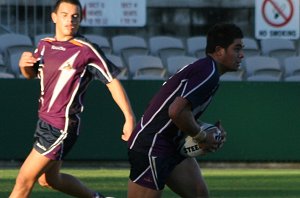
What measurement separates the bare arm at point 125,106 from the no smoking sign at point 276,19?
12.9 metres

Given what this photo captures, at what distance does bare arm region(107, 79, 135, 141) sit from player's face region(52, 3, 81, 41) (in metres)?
0.54

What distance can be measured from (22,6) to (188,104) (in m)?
14.1

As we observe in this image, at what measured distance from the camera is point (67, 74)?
9328 mm

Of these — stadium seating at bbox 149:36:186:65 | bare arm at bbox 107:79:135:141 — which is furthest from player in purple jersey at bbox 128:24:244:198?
stadium seating at bbox 149:36:186:65

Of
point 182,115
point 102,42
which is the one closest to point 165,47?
point 102,42

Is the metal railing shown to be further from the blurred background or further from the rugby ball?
the rugby ball

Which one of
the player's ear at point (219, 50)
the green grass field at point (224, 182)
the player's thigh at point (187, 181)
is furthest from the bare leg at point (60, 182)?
the green grass field at point (224, 182)

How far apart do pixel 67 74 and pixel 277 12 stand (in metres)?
13.2

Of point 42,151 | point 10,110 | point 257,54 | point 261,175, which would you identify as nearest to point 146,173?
point 42,151

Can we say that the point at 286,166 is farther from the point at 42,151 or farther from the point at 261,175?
the point at 42,151

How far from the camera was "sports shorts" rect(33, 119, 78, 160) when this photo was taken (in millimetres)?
9312

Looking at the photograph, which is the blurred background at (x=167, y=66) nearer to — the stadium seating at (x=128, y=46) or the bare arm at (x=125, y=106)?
the stadium seating at (x=128, y=46)

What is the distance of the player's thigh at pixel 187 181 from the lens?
852 cm

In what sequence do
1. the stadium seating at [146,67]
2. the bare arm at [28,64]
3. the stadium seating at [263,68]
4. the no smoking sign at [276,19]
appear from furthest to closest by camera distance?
the no smoking sign at [276,19], the stadium seating at [263,68], the stadium seating at [146,67], the bare arm at [28,64]
